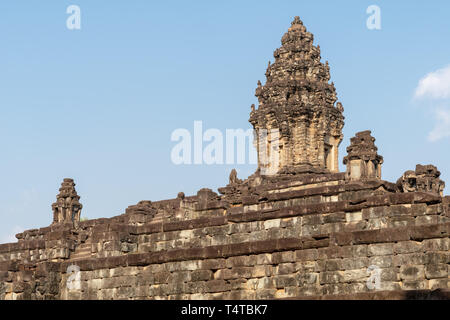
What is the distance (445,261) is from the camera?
21094 millimetres

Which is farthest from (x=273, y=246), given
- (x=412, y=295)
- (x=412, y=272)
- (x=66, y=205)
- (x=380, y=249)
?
(x=66, y=205)

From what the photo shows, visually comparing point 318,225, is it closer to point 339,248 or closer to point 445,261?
point 339,248

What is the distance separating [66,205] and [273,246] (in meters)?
31.6

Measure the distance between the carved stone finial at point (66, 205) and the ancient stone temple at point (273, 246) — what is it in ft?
27.7

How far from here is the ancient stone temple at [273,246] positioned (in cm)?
2192

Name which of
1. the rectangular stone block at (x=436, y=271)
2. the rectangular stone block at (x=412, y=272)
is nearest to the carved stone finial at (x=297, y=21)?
the rectangular stone block at (x=412, y=272)

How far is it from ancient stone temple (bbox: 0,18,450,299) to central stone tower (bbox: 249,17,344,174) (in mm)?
1009

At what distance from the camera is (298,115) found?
46500mm

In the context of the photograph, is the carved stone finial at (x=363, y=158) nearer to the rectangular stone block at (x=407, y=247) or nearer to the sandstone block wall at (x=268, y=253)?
the sandstone block wall at (x=268, y=253)

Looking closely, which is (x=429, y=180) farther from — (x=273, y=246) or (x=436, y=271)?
(x=436, y=271)

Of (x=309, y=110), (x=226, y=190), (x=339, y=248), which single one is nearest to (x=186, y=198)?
(x=226, y=190)

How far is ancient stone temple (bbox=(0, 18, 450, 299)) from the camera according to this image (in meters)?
21.9

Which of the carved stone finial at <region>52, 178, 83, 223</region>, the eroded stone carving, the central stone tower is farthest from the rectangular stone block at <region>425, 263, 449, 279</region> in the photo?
the carved stone finial at <region>52, 178, 83, 223</region>

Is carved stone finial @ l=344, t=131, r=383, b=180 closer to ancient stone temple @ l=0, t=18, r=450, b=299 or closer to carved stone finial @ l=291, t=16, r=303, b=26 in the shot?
ancient stone temple @ l=0, t=18, r=450, b=299
